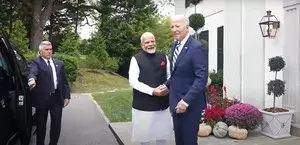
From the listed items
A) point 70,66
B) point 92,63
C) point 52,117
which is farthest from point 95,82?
point 52,117

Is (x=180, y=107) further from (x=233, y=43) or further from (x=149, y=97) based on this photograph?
(x=233, y=43)

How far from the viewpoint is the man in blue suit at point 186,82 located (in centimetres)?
332

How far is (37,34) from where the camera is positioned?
19.5 metres

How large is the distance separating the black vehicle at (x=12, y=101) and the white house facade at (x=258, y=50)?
4.24 metres

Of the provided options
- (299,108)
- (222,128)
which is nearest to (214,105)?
(222,128)

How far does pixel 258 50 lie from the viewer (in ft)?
22.0

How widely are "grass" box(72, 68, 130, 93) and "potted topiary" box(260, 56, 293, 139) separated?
12157mm

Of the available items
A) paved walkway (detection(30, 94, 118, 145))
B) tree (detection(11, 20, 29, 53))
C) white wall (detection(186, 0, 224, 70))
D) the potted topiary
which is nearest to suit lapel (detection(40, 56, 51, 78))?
paved walkway (detection(30, 94, 118, 145))

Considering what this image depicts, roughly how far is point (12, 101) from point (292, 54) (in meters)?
4.44

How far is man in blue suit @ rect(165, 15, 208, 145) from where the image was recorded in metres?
3.32

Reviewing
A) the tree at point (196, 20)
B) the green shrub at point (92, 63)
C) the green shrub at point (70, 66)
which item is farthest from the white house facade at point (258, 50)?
the green shrub at point (92, 63)

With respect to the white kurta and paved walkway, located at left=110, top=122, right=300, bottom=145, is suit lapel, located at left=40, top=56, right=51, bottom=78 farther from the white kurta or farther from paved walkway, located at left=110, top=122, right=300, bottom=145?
paved walkway, located at left=110, top=122, right=300, bottom=145

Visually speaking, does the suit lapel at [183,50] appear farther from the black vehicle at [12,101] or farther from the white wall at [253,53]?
the white wall at [253,53]

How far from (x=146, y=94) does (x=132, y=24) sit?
74.1 feet
